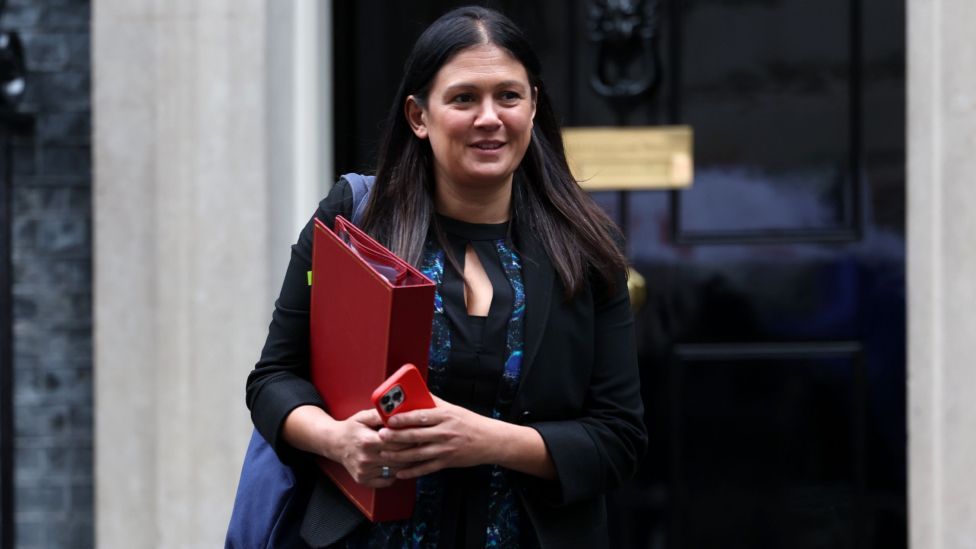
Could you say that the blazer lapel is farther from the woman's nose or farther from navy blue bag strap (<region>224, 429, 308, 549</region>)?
navy blue bag strap (<region>224, 429, 308, 549</region>)

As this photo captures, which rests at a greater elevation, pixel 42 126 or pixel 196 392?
pixel 42 126

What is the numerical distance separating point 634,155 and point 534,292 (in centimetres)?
228

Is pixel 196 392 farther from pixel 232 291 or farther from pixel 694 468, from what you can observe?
pixel 694 468

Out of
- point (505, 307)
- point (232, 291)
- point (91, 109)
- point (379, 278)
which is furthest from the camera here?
point (91, 109)

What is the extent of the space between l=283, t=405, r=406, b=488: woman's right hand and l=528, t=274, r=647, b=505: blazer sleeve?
10.0 inches

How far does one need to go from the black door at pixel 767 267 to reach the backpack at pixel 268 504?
7.47 feet

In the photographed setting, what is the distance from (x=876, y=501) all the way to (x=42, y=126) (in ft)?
9.50

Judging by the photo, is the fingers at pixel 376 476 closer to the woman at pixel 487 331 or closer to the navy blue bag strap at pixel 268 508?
the woman at pixel 487 331

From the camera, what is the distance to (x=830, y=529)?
4125 millimetres

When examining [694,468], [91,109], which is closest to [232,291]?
[91,109]

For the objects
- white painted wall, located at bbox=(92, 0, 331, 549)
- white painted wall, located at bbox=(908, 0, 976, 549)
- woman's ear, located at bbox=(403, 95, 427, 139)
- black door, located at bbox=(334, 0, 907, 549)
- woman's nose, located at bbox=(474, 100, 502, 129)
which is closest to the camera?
woman's nose, located at bbox=(474, 100, 502, 129)

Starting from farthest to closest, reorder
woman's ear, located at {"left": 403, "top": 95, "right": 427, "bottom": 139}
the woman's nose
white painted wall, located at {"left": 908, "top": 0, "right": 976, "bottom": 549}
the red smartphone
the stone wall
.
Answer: the stone wall, white painted wall, located at {"left": 908, "top": 0, "right": 976, "bottom": 549}, woman's ear, located at {"left": 403, "top": 95, "right": 427, "bottom": 139}, the woman's nose, the red smartphone

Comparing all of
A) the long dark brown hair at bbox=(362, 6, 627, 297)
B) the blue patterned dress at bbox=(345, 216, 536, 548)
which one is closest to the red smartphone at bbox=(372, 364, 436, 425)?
the blue patterned dress at bbox=(345, 216, 536, 548)

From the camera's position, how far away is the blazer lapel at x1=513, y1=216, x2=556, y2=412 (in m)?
1.97
